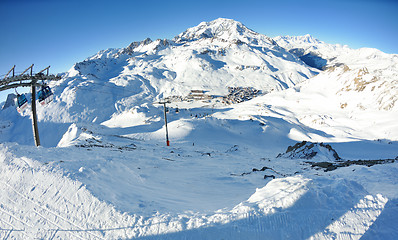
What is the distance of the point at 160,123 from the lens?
143 ft

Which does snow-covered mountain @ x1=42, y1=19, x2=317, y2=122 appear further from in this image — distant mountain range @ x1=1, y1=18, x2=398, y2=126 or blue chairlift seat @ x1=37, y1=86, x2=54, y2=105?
blue chairlift seat @ x1=37, y1=86, x2=54, y2=105

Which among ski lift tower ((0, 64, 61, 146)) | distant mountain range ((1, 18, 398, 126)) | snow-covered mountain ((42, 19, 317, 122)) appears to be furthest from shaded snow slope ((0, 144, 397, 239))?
snow-covered mountain ((42, 19, 317, 122))

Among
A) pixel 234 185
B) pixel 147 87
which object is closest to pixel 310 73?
pixel 147 87

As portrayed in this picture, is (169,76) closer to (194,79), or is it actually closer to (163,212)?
(194,79)

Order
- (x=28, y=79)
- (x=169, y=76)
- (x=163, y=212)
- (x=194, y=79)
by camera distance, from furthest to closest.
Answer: (x=169, y=76) < (x=194, y=79) < (x=28, y=79) < (x=163, y=212)

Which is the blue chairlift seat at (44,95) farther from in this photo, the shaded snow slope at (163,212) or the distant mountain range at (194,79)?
the distant mountain range at (194,79)

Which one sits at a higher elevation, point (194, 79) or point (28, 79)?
point (194, 79)

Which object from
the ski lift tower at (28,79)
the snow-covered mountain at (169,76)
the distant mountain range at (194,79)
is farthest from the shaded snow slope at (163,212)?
the snow-covered mountain at (169,76)

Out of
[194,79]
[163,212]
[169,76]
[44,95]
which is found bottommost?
[163,212]

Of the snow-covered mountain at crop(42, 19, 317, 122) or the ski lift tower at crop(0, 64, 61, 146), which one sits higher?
the snow-covered mountain at crop(42, 19, 317, 122)

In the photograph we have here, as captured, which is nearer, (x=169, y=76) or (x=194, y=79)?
(x=194, y=79)

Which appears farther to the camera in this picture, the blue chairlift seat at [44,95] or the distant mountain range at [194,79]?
the distant mountain range at [194,79]

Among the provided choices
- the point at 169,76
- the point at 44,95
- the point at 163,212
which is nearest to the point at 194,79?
the point at 169,76

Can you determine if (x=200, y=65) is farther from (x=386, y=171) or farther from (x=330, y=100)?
(x=386, y=171)
